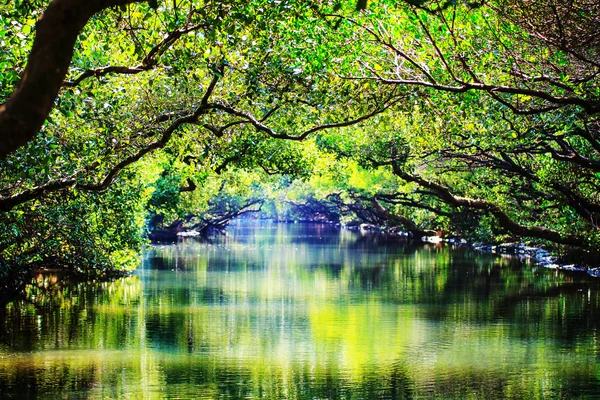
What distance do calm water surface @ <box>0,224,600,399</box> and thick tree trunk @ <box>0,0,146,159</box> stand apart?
7.59 m

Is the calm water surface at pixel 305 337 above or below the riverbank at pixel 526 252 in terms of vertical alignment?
below

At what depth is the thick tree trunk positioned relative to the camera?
4.82m

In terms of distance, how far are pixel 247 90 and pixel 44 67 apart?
431 inches

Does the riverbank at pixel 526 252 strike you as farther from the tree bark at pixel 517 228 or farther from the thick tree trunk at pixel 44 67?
the thick tree trunk at pixel 44 67

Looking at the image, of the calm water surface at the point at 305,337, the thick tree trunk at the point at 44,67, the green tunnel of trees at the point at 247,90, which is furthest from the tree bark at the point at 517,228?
the thick tree trunk at the point at 44,67

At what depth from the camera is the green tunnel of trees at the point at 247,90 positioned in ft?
38.8

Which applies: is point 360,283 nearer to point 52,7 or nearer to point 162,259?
point 162,259

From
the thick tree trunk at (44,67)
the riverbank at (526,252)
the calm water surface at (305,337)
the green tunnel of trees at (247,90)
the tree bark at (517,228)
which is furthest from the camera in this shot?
the riverbank at (526,252)

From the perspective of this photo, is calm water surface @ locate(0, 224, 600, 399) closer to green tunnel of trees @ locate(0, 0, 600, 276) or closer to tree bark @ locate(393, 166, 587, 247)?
tree bark @ locate(393, 166, 587, 247)

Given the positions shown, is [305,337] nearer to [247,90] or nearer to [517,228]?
[247,90]

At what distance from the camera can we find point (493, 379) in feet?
42.4

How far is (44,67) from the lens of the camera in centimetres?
487

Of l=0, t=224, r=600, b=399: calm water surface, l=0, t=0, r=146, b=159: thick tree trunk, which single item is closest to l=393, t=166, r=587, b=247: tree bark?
l=0, t=224, r=600, b=399: calm water surface

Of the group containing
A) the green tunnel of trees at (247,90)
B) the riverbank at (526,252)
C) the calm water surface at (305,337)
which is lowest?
the calm water surface at (305,337)
